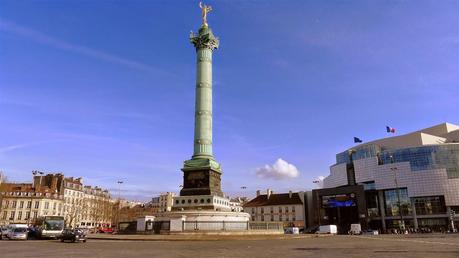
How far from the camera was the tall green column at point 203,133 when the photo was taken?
4409 centimetres

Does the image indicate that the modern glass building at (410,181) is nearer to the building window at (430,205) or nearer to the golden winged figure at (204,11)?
the building window at (430,205)

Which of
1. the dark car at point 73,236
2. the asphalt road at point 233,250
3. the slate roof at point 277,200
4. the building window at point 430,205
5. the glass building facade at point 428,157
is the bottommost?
the asphalt road at point 233,250

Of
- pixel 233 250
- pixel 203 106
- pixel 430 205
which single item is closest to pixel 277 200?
pixel 430 205

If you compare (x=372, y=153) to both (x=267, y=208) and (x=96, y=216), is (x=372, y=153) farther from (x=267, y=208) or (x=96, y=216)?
(x=96, y=216)

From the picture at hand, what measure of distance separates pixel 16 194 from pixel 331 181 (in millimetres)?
81712

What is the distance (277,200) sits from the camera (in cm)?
10094

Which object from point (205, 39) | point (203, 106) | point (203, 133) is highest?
point (205, 39)

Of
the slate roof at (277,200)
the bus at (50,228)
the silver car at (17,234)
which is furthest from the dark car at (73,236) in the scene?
the slate roof at (277,200)

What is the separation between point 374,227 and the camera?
291 ft

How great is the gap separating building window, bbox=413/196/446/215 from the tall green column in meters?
59.1

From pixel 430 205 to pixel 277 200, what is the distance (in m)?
36.8

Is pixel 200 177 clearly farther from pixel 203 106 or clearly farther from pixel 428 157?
pixel 428 157

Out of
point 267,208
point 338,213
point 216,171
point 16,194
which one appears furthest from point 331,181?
point 16,194

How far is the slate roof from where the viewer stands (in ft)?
324
